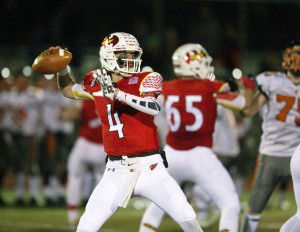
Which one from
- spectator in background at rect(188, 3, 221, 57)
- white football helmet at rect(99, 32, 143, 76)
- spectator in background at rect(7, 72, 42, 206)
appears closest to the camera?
white football helmet at rect(99, 32, 143, 76)

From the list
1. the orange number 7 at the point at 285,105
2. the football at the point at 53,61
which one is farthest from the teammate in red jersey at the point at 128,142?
the orange number 7 at the point at 285,105

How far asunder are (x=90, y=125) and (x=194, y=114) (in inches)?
133

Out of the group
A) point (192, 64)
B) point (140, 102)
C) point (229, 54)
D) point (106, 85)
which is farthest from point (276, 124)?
point (229, 54)

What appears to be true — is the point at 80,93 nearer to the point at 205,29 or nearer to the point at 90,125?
the point at 90,125

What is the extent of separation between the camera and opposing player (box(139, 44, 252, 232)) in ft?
23.6

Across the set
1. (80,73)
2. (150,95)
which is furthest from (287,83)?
(80,73)

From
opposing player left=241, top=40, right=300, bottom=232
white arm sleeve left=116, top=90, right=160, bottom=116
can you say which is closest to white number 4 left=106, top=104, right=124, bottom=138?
white arm sleeve left=116, top=90, right=160, bottom=116

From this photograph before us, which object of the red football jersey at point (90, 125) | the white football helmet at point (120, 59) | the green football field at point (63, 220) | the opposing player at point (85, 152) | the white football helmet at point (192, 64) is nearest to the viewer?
the white football helmet at point (120, 59)

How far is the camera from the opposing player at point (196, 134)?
23.6 feet

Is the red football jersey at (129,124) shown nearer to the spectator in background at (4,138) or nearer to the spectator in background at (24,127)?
the spectator in background at (24,127)

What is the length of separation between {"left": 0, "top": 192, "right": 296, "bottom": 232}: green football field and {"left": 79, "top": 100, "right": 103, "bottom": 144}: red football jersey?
3.38 ft

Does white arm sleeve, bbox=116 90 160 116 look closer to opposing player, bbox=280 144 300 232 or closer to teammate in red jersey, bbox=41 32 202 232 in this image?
teammate in red jersey, bbox=41 32 202 232

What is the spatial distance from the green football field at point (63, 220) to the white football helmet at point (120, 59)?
3.43 meters

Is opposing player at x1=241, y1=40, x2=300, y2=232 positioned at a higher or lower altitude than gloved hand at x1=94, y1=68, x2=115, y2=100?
lower
